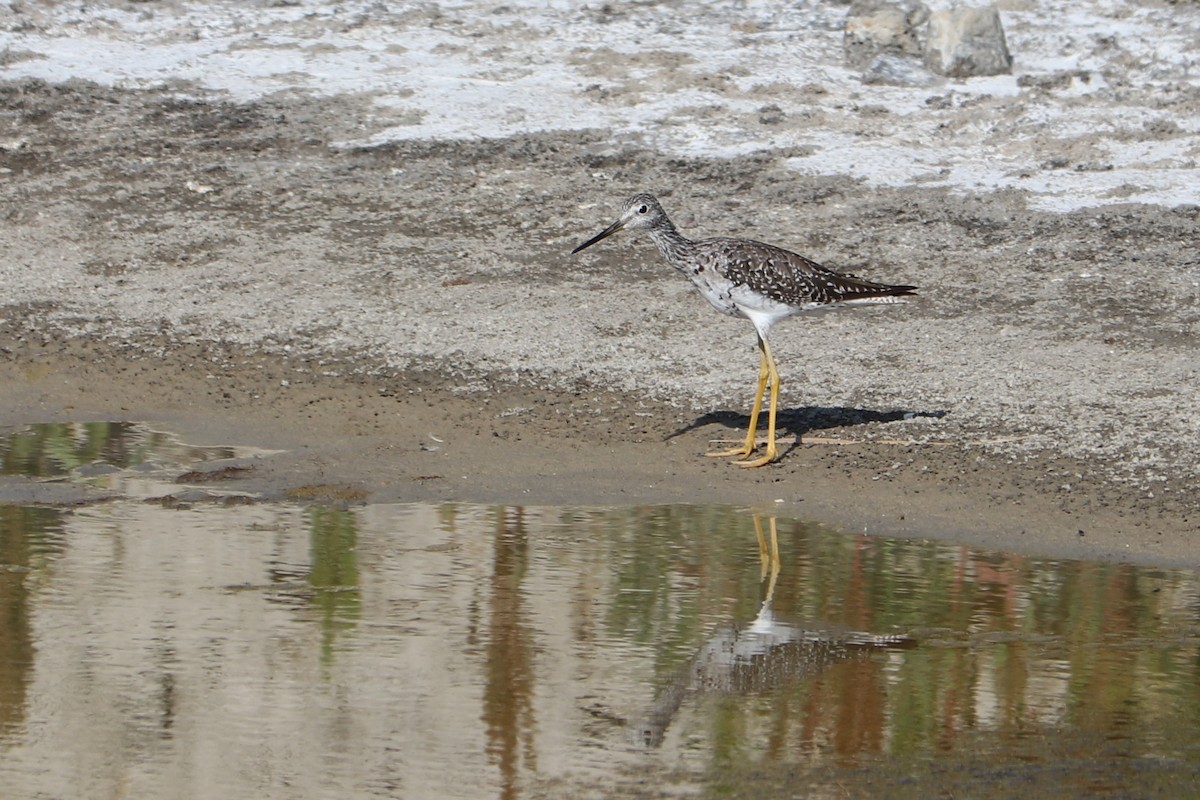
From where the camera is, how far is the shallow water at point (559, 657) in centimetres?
523

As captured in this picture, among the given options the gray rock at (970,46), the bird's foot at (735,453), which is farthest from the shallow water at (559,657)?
the gray rock at (970,46)

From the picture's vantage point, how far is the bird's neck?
9.69 metres

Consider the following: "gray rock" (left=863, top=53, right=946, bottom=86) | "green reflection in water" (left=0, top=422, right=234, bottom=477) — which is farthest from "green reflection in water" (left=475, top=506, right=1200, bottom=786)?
"gray rock" (left=863, top=53, right=946, bottom=86)

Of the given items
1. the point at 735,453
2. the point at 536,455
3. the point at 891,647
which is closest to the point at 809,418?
the point at 735,453

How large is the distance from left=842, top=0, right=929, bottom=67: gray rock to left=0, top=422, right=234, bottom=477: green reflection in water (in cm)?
740

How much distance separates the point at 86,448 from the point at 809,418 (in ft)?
12.0

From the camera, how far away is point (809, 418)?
385 inches

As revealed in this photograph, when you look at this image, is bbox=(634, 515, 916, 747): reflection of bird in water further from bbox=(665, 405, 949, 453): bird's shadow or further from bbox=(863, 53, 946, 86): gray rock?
bbox=(863, 53, 946, 86): gray rock

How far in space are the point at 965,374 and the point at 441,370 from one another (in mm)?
2884

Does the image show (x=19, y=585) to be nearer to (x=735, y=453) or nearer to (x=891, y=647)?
(x=891, y=647)

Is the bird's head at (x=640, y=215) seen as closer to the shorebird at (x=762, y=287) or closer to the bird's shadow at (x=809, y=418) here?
the shorebird at (x=762, y=287)

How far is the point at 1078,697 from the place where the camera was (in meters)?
5.81

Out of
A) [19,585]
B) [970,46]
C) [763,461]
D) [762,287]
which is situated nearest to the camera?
[19,585]

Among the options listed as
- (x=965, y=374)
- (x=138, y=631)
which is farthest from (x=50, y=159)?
(x=138, y=631)
